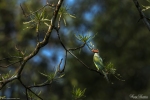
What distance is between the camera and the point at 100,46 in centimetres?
1021

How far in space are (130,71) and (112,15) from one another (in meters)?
1.67

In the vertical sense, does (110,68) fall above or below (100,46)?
above

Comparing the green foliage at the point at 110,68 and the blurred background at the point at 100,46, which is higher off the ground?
the green foliage at the point at 110,68

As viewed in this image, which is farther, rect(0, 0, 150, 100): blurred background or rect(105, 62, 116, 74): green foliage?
rect(0, 0, 150, 100): blurred background

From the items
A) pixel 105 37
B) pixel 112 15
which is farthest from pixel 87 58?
pixel 112 15

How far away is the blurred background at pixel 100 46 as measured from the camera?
9469 mm

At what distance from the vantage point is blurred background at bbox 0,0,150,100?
9.47 m

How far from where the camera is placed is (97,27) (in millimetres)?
10148

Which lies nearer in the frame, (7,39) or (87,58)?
(7,39)

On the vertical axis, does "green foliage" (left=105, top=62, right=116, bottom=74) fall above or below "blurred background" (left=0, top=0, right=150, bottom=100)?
above

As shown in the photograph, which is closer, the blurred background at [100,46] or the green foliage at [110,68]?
the green foliage at [110,68]

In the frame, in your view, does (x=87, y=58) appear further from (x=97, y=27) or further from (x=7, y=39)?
(x=7, y=39)

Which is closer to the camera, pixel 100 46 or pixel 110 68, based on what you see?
pixel 110 68

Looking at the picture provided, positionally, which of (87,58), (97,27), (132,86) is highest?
(97,27)
